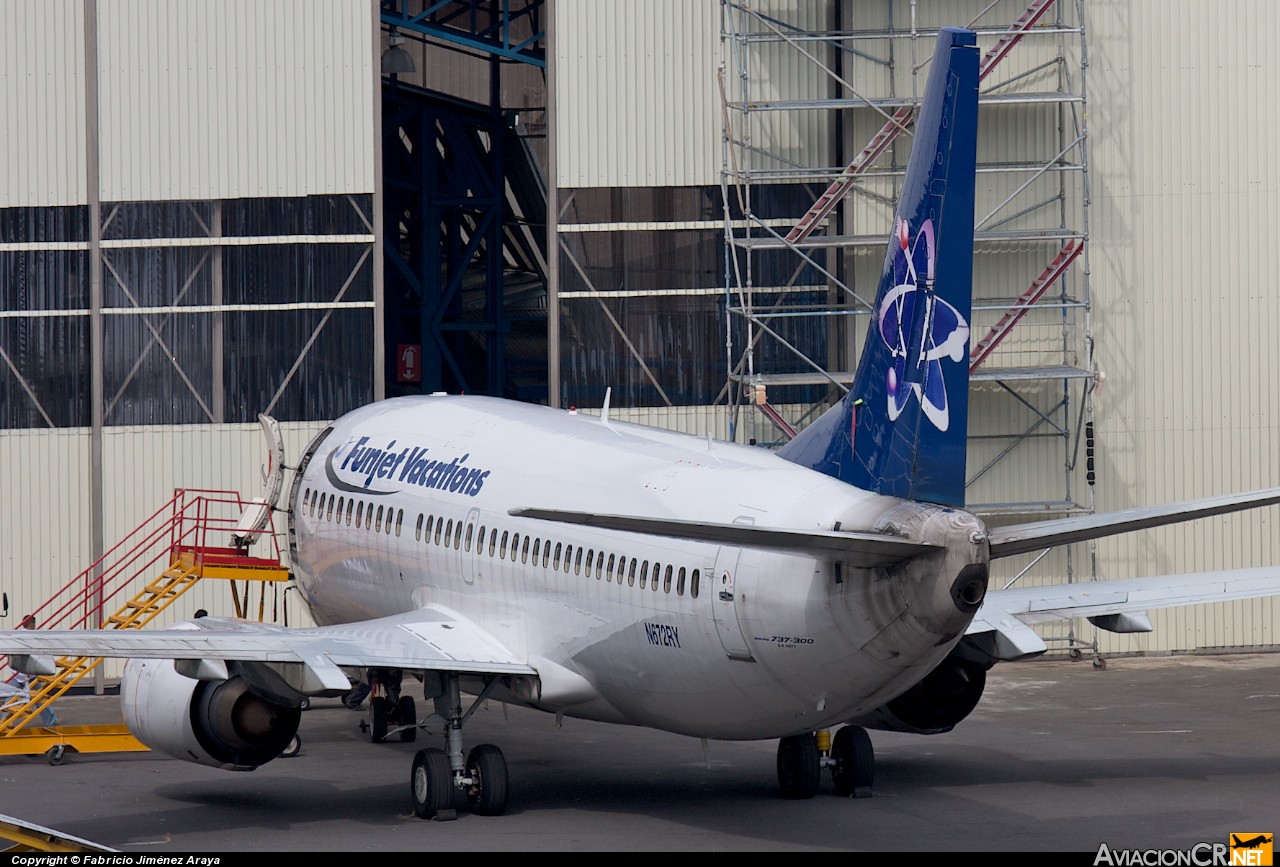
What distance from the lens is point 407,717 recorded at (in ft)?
92.7

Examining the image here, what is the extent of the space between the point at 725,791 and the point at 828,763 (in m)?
1.37

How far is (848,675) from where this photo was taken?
1786 cm

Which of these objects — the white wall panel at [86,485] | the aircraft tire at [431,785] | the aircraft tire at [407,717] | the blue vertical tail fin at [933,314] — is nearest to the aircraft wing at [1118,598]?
the blue vertical tail fin at [933,314]

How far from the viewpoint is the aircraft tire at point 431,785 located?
21188mm

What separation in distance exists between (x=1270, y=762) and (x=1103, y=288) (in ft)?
44.2

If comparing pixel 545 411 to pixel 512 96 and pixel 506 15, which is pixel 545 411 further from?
pixel 512 96

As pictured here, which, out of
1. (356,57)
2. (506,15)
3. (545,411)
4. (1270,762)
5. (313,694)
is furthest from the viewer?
(506,15)

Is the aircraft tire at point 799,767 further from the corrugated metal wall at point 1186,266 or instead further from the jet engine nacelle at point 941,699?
the corrugated metal wall at point 1186,266

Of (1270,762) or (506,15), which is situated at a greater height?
(506,15)

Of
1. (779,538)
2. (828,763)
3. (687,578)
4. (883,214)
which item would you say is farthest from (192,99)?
(779,538)

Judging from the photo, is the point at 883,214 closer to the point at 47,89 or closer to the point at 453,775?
the point at 47,89

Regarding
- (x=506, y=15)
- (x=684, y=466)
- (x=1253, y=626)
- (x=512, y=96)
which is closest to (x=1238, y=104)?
(x=1253, y=626)

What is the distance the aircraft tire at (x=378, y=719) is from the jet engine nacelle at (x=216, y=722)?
6.19 meters
